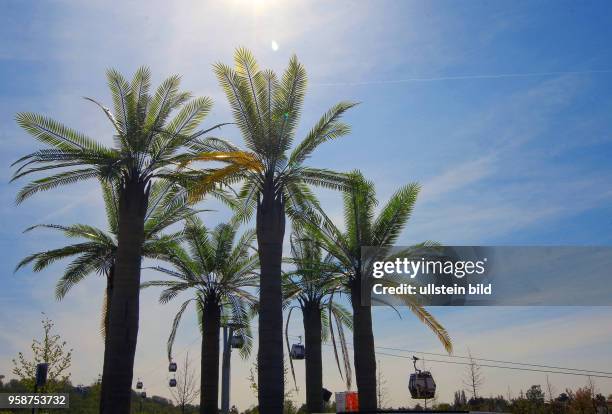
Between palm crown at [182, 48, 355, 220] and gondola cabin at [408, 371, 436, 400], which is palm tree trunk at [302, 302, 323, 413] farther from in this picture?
palm crown at [182, 48, 355, 220]

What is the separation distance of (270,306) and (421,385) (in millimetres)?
15654

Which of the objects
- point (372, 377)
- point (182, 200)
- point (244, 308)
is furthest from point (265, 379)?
point (244, 308)

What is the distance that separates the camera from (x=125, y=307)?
18.2 metres

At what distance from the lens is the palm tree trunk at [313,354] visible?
87.8 ft

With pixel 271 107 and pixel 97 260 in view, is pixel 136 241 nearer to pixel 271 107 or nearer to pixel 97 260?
pixel 271 107

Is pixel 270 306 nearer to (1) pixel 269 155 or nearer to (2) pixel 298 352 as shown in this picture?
(1) pixel 269 155

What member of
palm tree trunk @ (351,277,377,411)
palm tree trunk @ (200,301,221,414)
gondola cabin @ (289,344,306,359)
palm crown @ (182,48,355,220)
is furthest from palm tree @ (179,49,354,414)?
gondola cabin @ (289,344,306,359)

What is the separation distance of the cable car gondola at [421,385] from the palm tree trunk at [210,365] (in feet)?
31.0

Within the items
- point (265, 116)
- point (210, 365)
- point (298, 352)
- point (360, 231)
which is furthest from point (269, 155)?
point (298, 352)

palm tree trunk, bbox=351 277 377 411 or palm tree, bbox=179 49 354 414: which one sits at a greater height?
palm tree, bbox=179 49 354 414

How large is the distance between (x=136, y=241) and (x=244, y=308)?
9.11 metres

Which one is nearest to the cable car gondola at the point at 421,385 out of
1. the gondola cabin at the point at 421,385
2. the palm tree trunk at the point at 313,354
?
the gondola cabin at the point at 421,385

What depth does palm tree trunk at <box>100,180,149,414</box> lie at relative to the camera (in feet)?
57.1

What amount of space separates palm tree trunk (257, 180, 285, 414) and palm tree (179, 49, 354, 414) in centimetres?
3
